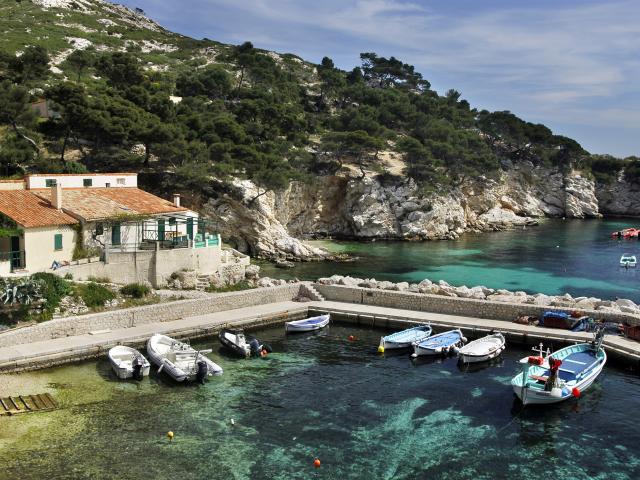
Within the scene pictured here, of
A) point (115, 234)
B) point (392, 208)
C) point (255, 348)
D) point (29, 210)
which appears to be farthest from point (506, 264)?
point (29, 210)

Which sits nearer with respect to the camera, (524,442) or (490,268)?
(524,442)

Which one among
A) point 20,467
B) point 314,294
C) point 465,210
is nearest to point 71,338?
point 20,467

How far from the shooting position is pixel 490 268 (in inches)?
1977

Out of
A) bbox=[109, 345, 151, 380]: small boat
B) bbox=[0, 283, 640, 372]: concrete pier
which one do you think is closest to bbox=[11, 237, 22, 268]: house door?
bbox=[0, 283, 640, 372]: concrete pier

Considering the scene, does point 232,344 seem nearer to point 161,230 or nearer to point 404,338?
point 404,338

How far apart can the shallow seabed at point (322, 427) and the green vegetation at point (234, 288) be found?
9305 millimetres

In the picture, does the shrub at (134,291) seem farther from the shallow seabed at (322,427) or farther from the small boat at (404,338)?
the small boat at (404,338)

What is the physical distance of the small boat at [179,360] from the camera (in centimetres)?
2116

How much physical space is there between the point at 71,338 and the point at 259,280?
13527mm

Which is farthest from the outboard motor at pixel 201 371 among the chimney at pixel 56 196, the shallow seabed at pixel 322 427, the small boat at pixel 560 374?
the chimney at pixel 56 196

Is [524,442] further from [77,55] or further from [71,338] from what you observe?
[77,55]

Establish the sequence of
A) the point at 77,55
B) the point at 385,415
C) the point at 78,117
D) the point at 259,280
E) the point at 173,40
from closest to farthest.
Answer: the point at 385,415
the point at 259,280
the point at 78,117
the point at 77,55
the point at 173,40

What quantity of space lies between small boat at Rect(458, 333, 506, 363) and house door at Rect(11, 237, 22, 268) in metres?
19.9

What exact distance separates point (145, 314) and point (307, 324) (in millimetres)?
7526
